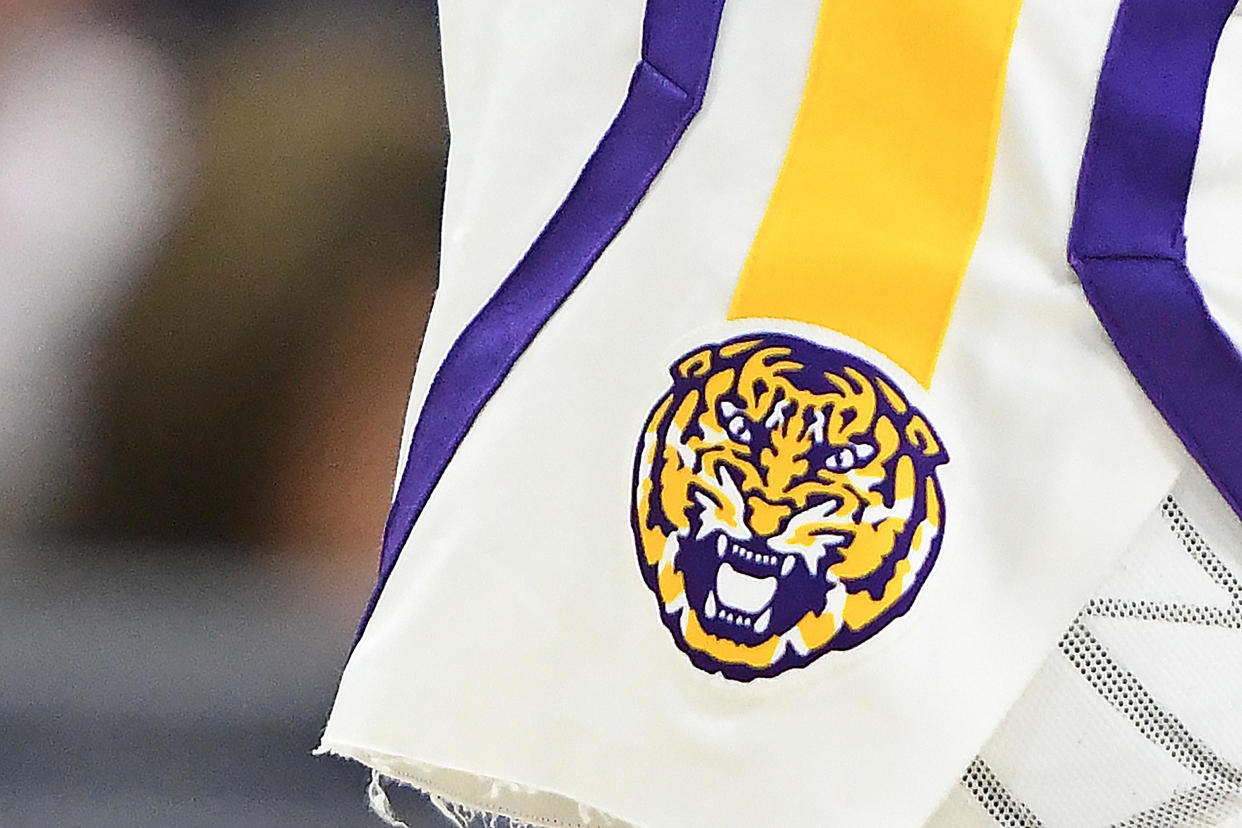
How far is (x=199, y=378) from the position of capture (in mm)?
1164

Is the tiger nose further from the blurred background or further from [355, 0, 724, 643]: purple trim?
the blurred background

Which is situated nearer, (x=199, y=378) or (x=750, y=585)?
(x=750, y=585)

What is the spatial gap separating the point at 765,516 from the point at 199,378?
0.87m

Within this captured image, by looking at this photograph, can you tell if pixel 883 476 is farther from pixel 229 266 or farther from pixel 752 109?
pixel 229 266

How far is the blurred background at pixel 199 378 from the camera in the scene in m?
1.11

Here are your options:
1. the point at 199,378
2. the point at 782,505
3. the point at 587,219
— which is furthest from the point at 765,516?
the point at 199,378

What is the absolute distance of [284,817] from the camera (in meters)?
1.12

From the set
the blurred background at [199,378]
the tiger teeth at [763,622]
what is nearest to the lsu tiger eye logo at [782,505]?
the tiger teeth at [763,622]

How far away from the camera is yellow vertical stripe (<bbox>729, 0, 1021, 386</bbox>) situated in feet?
1.30

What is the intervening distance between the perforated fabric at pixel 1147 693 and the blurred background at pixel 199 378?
2.55 feet

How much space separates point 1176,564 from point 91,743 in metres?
0.97

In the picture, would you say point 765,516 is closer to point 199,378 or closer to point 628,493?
point 628,493

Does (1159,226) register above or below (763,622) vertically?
above

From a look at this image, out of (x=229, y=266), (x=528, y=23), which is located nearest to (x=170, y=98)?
(x=229, y=266)
